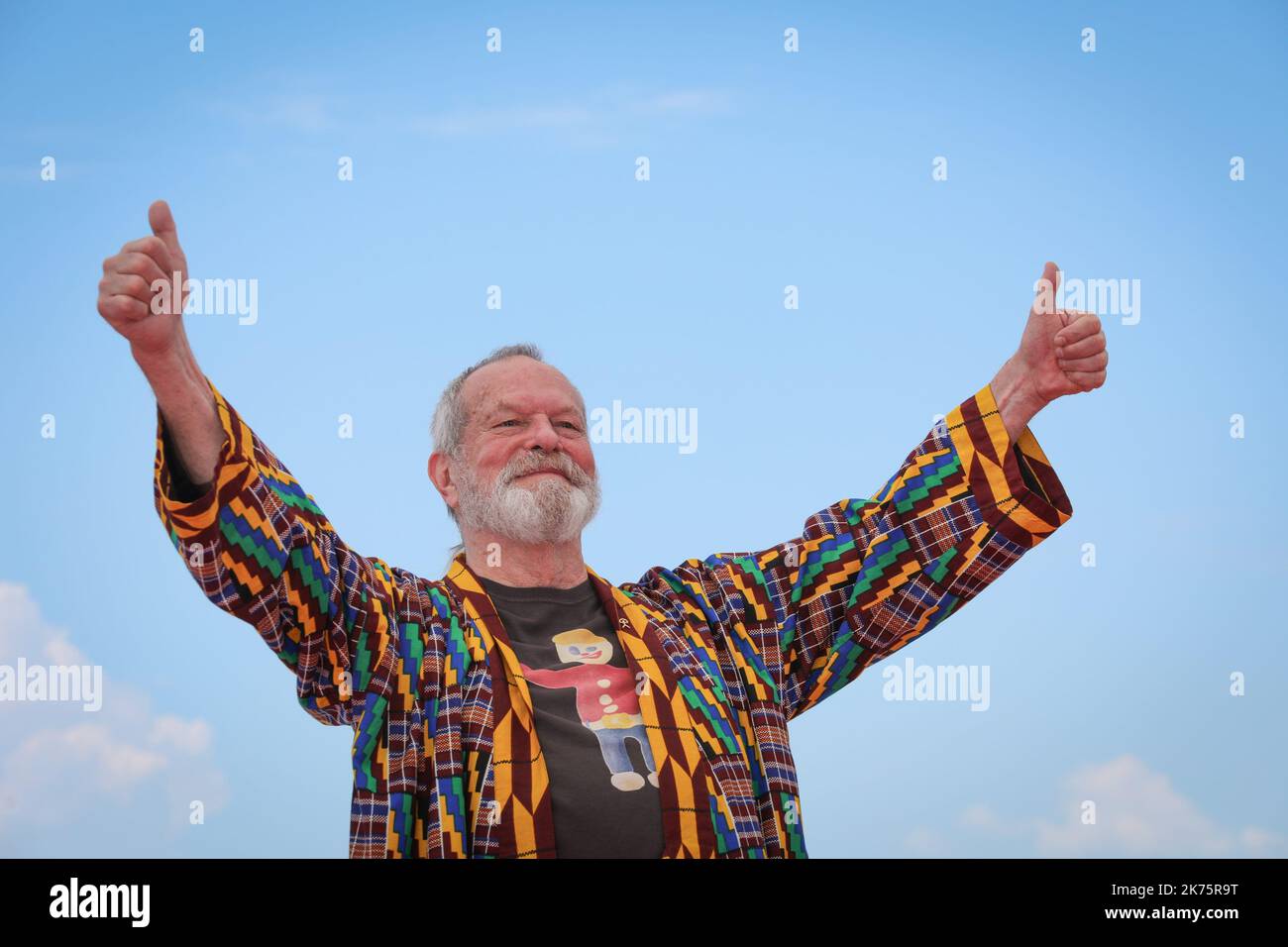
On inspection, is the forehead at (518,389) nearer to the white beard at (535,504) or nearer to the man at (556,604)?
the man at (556,604)

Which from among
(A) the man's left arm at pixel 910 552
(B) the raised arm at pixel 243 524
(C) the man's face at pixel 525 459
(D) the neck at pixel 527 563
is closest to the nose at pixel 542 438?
(C) the man's face at pixel 525 459

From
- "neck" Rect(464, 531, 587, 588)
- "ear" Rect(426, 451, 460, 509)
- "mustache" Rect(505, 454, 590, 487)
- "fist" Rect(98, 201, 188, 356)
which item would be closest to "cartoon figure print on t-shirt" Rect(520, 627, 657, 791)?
"neck" Rect(464, 531, 587, 588)

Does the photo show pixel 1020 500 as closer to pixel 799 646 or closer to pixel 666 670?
pixel 799 646

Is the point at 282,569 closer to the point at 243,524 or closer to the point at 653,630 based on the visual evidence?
the point at 243,524

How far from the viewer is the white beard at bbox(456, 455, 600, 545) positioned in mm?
3230

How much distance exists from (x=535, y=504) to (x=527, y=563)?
0.16m

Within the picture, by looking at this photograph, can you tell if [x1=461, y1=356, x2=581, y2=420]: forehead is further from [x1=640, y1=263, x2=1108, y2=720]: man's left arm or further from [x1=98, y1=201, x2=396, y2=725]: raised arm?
[x1=98, y1=201, x2=396, y2=725]: raised arm

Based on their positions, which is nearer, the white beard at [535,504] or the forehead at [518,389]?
the white beard at [535,504]

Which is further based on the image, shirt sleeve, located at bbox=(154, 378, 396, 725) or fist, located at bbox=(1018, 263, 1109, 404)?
fist, located at bbox=(1018, 263, 1109, 404)

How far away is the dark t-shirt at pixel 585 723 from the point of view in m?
2.68

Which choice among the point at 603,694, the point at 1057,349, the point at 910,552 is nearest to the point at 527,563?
the point at 603,694

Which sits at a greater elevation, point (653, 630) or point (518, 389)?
point (518, 389)

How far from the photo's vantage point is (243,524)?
8.14 feet

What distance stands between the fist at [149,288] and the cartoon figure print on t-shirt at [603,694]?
111 cm
